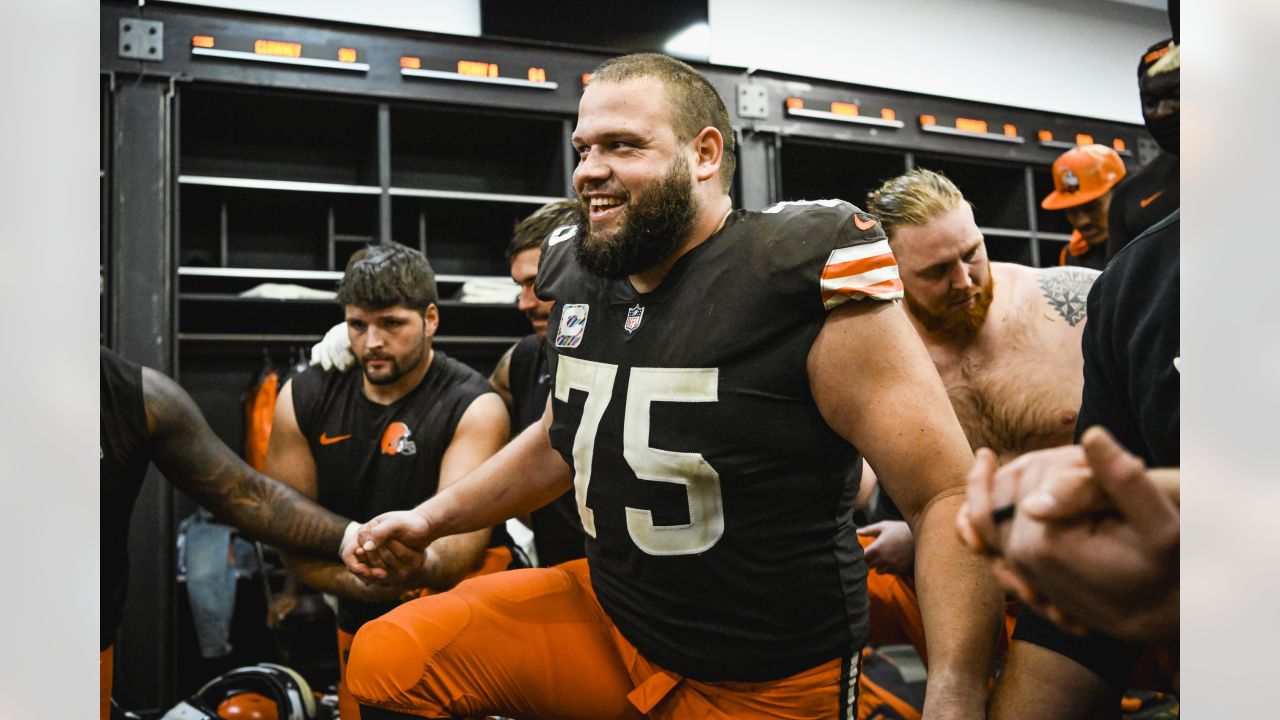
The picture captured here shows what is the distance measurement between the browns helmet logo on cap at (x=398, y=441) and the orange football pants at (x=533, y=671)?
116 centimetres

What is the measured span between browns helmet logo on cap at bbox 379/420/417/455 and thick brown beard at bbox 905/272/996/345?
4.54ft

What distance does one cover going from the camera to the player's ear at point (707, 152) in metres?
1.37

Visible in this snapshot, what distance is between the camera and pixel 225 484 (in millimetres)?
2039

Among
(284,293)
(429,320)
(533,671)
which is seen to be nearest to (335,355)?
(429,320)

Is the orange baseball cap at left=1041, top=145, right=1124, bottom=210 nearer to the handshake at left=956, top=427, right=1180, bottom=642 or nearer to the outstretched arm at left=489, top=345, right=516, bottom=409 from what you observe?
the outstretched arm at left=489, top=345, right=516, bottom=409

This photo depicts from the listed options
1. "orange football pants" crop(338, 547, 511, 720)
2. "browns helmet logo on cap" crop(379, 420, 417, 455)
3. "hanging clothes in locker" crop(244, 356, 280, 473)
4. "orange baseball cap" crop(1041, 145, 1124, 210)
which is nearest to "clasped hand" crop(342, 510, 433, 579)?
"orange football pants" crop(338, 547, 511, 720)

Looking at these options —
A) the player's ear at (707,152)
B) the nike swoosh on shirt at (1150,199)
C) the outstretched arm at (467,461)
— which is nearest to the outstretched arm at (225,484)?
the outstretched arm at (467,461)

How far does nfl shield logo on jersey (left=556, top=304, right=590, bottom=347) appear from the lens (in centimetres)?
143

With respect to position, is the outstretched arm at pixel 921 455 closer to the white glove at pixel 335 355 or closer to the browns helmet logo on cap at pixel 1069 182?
the white glove at pixel 335 355

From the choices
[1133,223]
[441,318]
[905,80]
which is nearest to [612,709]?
[1133,223]

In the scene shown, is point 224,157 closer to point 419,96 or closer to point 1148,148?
point 419,96

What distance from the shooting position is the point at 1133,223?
2.93m

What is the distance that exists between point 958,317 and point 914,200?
0.32 m

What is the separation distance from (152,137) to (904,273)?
2.95 metres
